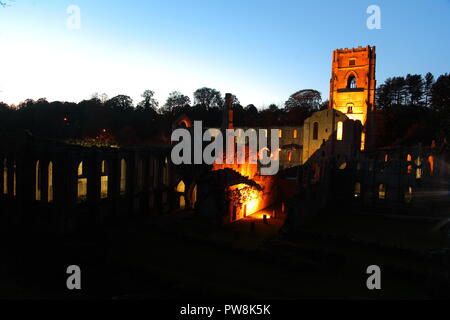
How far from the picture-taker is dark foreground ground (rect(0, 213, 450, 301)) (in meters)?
13.5

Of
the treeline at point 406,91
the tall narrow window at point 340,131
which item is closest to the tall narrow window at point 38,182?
the tall narrow window at point 340,131

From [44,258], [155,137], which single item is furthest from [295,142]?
[44,258]

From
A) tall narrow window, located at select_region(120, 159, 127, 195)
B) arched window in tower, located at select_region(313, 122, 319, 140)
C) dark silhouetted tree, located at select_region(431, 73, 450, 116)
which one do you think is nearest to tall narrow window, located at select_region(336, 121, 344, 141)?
arched window in tower, located at select_region(313, 122, 319, 140)

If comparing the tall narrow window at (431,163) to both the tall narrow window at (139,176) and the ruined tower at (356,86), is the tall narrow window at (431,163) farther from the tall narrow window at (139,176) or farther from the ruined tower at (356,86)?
the tall narrow window at (139,176)

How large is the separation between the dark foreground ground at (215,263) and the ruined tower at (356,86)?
2592 cm

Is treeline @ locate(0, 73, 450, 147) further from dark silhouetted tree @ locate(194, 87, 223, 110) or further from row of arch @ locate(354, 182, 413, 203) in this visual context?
row of arch @ locate(354, 182, 413, 203)

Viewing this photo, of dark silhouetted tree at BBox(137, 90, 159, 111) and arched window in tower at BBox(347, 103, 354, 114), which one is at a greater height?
dark silhouetted tree at BBox(137, 90, 159, 111)

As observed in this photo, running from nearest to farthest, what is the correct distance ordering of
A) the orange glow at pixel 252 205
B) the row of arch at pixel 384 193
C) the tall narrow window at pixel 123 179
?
1. the tall narrow window at pixel 123 179
2. the orange glow at pixel 252 205
3. the row of arch at pixel 384 193

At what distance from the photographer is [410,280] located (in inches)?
578

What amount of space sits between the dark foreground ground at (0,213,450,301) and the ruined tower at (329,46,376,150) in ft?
85.0

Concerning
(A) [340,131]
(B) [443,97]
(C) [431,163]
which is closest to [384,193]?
(C) [431,163]

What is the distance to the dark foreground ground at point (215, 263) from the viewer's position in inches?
533
